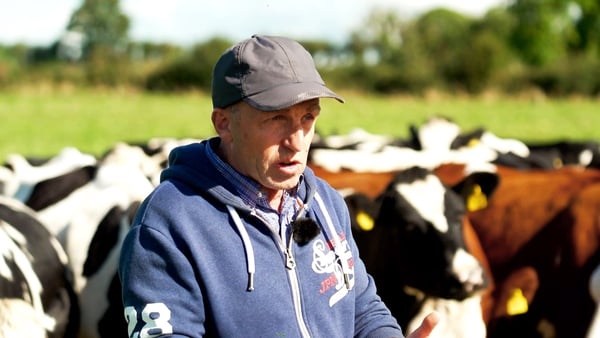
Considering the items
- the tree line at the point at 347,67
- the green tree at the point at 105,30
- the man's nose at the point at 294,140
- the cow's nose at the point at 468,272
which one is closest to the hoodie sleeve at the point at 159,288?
the man's nose at the point at 294,140

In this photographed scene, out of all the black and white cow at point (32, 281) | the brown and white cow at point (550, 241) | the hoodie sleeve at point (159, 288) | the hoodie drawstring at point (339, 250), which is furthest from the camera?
the brown and white cow at point (550, 241)

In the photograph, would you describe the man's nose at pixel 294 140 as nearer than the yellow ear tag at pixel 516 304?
Yes

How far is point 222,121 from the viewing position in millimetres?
2709

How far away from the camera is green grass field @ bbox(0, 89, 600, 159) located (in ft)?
75.6

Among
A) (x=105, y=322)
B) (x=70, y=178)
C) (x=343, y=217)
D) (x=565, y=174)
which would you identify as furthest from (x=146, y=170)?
(x=343, y=217)

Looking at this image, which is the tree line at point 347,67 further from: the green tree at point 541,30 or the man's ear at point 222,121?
the man's ear at point 222,121

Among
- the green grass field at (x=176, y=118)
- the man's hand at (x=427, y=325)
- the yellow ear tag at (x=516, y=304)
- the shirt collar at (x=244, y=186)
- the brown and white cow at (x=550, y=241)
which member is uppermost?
the shirt collar at (x=244, y=186)

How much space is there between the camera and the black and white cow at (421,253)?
18.3 feet

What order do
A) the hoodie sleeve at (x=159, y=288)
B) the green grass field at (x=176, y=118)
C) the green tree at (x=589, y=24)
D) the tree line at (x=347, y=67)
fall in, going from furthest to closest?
the green tree at (x=589, y=24) → the tree line at (x=347, y=67) → the green grass field at (x=176, y=118) → the hoodie sleeve at (x=159, y=288)

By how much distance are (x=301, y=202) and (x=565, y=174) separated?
451 centimetres

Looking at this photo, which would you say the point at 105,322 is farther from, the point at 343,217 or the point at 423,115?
the point at 423,115

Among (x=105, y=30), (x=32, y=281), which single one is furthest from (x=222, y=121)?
(x=105, y=30)

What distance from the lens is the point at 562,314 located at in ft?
20.0

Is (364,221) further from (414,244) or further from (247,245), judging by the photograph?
(247,245)
